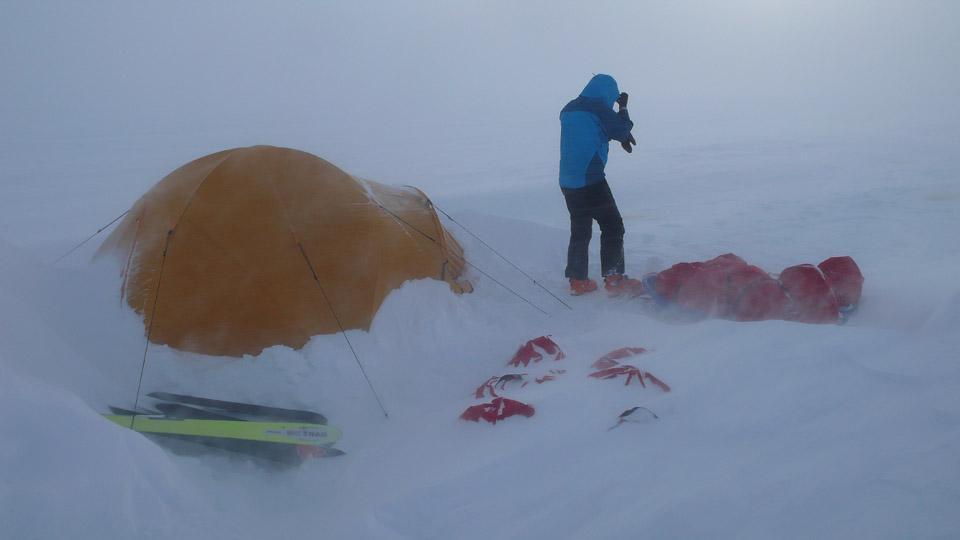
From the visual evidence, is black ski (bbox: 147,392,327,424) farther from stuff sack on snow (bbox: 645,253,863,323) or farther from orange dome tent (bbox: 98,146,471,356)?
stuff sack on snow (bbox: 645,253,863,323)

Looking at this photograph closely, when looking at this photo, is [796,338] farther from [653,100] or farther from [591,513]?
[653,100]

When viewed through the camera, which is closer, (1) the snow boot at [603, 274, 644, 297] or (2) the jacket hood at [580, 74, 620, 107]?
(1) the snow boot at [603, 274, 644, 297]

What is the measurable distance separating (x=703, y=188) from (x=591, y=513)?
295 inches

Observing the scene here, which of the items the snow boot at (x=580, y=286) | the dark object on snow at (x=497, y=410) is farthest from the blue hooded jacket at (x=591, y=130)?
the dark object on snow at (x=497, y=410)

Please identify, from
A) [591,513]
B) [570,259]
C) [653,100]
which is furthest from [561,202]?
[653,100]

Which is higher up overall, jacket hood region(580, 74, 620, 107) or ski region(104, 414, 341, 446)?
jacket hood region(580, 74, 620, 107)

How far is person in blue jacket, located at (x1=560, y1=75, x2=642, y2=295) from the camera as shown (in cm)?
454

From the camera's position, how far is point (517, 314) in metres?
4.24

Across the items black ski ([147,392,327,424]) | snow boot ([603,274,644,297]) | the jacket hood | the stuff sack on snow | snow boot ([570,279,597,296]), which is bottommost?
black ski ([147,392,327,424])

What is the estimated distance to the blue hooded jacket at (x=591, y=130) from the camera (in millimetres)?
4539

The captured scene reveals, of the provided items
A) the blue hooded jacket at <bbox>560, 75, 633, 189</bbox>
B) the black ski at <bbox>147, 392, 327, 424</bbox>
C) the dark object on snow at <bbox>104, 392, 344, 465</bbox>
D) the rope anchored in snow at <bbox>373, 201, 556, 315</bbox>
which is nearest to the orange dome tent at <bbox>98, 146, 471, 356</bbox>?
the rope anchored in snow at <bbox>373, 201, 556, 315</bbox>

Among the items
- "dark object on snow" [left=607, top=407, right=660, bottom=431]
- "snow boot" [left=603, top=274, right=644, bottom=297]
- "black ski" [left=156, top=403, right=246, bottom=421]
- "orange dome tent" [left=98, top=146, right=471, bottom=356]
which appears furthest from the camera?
"snow boot" [left=603, top=274, right=644, bottom=297]

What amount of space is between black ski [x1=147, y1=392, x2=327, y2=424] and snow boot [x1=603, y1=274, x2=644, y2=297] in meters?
2.27

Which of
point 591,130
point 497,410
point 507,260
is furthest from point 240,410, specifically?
point 591,130
